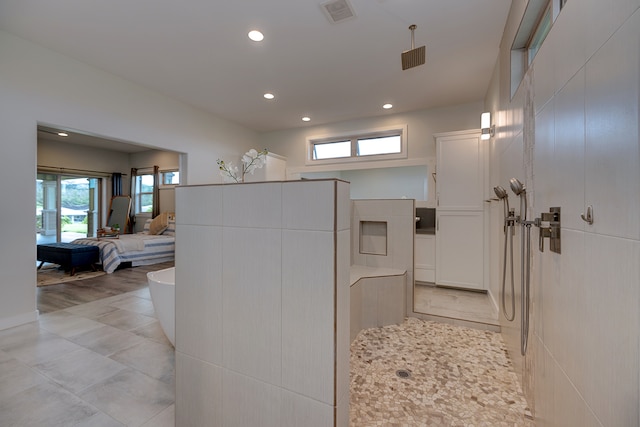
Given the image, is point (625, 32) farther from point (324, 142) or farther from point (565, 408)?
point (324, 142)

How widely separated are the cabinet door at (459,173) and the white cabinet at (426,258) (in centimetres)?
58

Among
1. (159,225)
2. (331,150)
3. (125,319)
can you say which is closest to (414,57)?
(331,150)

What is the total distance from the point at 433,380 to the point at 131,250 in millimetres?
5488

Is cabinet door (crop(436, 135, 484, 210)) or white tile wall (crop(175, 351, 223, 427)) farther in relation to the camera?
cabinet door (crop(436, 135, 484, 210))

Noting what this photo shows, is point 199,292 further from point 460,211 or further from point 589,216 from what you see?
point 460,211

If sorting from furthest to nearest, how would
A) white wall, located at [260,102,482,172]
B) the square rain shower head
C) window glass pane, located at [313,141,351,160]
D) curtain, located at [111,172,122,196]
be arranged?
curtain, located at [111,172,122,196], window glass pane, located at [313,141,351,160], white wall, located at [260,102,482,172], the square rain shower head

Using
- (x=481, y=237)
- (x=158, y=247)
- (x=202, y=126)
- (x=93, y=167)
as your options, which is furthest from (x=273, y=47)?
(x=93, y=167)

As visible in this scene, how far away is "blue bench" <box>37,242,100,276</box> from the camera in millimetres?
4426

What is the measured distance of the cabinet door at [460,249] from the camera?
138 inches

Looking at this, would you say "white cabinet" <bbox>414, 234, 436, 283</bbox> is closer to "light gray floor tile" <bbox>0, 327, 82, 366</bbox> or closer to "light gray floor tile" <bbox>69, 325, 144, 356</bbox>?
"light gray floor tile" <bbox>69, 325, 144, 356</bbox>

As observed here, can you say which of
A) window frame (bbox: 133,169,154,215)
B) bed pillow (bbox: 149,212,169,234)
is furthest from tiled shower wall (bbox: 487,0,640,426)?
window frame (bbox: 133,169,154,215)

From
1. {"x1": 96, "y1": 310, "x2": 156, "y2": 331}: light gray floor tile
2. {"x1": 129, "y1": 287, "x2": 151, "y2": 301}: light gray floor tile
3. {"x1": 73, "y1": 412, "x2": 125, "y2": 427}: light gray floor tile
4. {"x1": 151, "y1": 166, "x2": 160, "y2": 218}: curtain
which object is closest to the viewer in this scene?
{"x1": 73, "y1": 412, "x2": 125, "y2": 427}: light gray floor tile

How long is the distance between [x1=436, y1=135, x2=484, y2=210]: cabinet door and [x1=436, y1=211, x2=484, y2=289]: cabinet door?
0.48 ft

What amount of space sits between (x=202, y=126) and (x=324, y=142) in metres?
2.24
